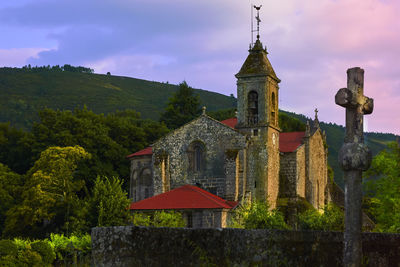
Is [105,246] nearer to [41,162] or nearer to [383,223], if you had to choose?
[383,223]

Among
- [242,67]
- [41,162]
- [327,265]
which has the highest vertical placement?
[242,67]

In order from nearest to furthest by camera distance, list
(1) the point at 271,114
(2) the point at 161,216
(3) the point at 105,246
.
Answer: (3) the point at 105,246 < (2) the point at 161,216 < (1) the point at 271,114

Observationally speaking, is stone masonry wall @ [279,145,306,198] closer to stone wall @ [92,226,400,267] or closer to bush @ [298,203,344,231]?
bush @ [298,203,344,231]

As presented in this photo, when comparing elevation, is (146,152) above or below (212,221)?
above

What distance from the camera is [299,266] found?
11.6 meters

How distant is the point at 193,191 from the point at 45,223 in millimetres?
16463

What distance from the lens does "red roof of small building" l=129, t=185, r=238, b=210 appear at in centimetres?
4522

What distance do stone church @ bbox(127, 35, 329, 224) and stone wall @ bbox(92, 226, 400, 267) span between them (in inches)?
1421

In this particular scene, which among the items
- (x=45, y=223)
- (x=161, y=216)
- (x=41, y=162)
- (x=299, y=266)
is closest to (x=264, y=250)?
(x=299, y=266)

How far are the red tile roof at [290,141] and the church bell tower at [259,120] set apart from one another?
9.61ft

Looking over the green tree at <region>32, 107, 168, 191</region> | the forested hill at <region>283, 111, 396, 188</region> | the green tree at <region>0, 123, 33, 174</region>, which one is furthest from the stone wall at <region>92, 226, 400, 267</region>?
the forested hill at <region>283, 111, 396, 188</region>

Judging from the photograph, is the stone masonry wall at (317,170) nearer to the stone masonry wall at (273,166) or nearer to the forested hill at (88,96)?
the stone masonry wall at (273,166)

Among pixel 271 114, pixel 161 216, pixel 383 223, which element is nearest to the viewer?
pixel 161 216

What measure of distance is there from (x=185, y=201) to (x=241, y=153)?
6008 mm
